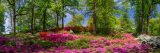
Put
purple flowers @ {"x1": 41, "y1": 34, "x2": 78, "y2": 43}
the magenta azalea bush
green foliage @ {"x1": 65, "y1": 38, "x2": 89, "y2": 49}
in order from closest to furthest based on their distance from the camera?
the magenta azalea bush
green foliage @ {"x1": 65, "y1": 38, "x2": 89, "y2": 49}
purple flowers @ {"x1": 41, "y1": 34, "x2": 78, "y2": 43}

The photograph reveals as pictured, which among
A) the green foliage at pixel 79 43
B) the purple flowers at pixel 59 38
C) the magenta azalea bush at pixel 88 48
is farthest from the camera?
the purple flowers at pixel 59 38

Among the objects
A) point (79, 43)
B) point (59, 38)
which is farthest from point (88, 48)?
point (59, 38)

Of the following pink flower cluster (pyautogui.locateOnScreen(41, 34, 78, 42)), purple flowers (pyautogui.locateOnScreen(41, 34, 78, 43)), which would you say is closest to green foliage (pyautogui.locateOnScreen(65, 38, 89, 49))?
purple flowers (pyautogui.locateOnScreen(41, 34, 78, 43))

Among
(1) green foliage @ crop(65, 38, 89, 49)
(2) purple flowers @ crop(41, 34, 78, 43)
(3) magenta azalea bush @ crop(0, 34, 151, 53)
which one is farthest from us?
(2) purple flowers @ crop(41, 34, 78, 43)

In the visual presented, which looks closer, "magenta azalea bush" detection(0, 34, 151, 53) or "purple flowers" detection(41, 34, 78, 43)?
"magenta azalea bush" detection(0, 34, 151, 53)

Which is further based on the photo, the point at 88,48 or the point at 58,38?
the point at 58,38

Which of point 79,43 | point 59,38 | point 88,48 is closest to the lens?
point 88,48

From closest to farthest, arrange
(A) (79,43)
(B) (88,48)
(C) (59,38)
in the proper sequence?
(B) (88,48) < (A) (79,43) < (C) (59,38)

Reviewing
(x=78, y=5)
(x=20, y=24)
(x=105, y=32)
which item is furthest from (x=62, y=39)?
(x=20, y=24)

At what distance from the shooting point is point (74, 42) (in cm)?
3312

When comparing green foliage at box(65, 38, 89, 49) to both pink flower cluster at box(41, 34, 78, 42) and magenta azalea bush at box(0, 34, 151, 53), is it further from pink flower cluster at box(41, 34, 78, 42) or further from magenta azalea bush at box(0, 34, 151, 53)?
pink flower cluster at box(41, 34, 78, 42)

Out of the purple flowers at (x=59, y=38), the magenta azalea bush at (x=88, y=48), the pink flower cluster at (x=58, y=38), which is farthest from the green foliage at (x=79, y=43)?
the pink flower cluster at (x=58, y=38)

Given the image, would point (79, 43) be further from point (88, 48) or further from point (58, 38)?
point (88, 48)

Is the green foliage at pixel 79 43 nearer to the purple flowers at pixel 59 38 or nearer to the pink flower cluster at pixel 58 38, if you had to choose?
the purple flowers at pixel 59 38
